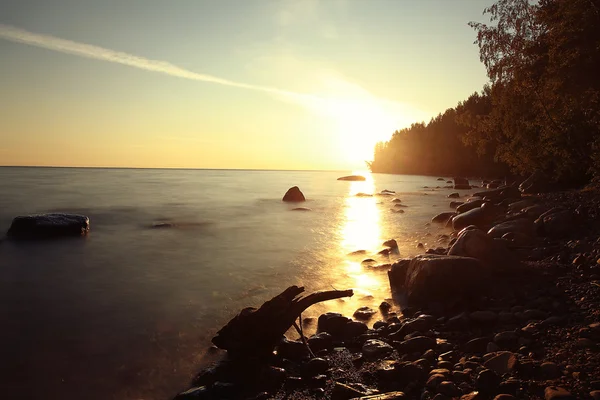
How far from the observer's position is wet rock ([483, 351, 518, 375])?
4719mm

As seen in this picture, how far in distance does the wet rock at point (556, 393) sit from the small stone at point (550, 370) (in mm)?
336

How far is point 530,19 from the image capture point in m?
26.4

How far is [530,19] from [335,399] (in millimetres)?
30878

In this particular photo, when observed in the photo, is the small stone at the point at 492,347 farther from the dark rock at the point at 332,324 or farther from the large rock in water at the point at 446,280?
the dark rock at the point at 332,324

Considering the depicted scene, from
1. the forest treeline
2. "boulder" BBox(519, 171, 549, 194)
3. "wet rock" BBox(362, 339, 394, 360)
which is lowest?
"wet rock" BBox(362, 339, 394, 360)

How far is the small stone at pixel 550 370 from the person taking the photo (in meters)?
4.35

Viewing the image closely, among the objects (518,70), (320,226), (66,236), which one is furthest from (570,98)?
(66,236)

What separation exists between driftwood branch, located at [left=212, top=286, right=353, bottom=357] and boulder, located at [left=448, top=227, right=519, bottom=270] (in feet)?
15.3

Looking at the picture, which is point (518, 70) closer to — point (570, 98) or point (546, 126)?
point (546, 126)

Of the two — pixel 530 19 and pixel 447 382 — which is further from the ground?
pixel 530 19

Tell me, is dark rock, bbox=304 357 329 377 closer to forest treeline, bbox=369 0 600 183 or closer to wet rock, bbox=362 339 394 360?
wet rock, bbox=362 339 394 360

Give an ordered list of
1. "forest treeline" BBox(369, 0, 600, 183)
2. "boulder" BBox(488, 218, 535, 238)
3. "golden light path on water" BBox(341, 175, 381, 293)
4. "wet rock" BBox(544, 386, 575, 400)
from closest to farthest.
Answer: "wet rock" BBox(544, 386, 575, 400), "golden light path on water" BBox(341, 175, 381, 293), "boulder" BBox(488, 218, 535, 238), "forest treeline" BBox(369, 0, 600, 183)

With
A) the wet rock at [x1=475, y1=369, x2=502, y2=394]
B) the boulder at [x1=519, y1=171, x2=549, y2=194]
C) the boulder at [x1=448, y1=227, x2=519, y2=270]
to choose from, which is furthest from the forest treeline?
the wet rock at [x1=475, y1=369, x2=502, y2=394]

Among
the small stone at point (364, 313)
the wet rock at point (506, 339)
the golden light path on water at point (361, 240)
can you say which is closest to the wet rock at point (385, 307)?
the small stone at point (364, 313)
